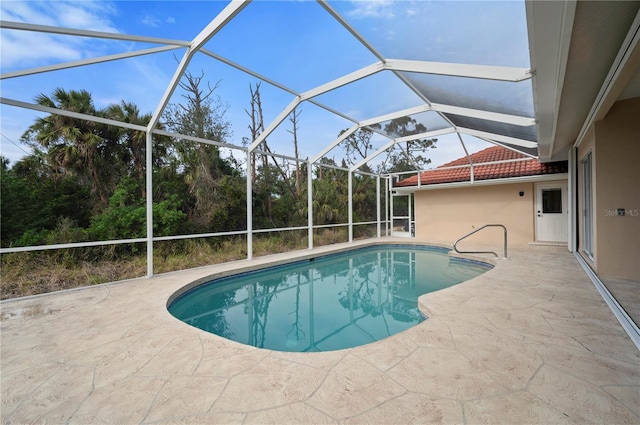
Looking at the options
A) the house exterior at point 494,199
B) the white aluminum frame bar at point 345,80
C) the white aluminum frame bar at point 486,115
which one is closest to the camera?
the white aluminum frame bar at point 345,80

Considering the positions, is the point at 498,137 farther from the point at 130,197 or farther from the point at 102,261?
the point at 102,261

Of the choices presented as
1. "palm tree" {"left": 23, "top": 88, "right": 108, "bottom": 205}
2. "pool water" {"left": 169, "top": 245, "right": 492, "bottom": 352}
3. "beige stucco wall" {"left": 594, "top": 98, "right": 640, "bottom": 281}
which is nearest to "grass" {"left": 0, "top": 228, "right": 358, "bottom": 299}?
"palm tree" {"left": 23, "top": 88, "right": 108, "bottom": 205}

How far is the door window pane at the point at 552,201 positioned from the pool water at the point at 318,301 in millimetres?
4872

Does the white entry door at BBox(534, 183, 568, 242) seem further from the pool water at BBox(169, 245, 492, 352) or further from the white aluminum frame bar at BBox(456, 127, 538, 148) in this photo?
the pool water at BBox(169, 245, 492, 352)

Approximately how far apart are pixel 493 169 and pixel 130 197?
42.9 ft

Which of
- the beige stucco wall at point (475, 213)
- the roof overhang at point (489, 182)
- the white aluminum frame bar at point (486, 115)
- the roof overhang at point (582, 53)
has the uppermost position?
the white aluminum frame bar at point (486, 115)

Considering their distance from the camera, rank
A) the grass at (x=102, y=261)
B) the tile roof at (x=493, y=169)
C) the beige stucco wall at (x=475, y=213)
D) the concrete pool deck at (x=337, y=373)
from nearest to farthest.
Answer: the concrete pool deck at (x=337, y=373), the grass at (x=102, y=261), the tile roof at (x=493, y=169), the beige stucco wall at (x=475, y=213)

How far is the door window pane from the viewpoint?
10.5m

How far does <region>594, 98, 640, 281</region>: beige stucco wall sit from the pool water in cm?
263

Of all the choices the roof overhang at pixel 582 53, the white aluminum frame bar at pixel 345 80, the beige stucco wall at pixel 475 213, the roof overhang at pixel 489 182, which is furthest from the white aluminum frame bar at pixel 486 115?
the roof overhang at pixel 489 182

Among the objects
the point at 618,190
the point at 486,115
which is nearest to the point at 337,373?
the point at 618,190

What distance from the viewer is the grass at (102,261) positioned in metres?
6.48

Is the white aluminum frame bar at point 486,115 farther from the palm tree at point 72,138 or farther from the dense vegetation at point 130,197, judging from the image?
the palm tree at point 72,138

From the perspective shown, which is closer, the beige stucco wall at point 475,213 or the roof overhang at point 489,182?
the roof overhang at point 489,182
